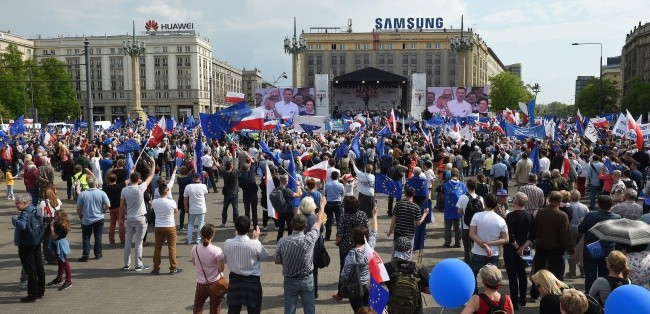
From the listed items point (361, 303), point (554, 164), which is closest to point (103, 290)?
point (361, 303)

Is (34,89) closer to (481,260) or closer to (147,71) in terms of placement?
(147,71)

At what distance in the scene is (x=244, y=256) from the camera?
595 centimetres

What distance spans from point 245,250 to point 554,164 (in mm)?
12553

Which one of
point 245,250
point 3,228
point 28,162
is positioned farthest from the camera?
point 28,162

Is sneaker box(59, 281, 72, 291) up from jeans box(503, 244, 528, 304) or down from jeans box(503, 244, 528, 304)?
down

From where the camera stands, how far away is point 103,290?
829 cm

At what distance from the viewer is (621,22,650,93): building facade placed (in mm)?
99188

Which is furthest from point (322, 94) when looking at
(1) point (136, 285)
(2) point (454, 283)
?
(2) point (454, 283)

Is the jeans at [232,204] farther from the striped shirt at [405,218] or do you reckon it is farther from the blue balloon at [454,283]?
the blue balloon at [454,283]

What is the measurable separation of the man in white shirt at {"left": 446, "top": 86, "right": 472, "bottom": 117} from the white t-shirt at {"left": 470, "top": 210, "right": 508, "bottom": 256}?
4102 centimetres

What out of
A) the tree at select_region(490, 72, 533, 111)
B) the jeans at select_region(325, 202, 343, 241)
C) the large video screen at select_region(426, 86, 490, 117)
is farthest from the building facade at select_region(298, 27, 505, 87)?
the jeans at select_region(325, 202, 343, 241)

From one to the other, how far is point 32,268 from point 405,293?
5.51m

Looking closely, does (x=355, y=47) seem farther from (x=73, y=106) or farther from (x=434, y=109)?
(x=434, y=109)

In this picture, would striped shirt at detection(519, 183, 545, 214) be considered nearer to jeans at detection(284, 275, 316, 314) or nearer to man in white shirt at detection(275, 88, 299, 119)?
jeans at detection(284, 275, 316, 314)
